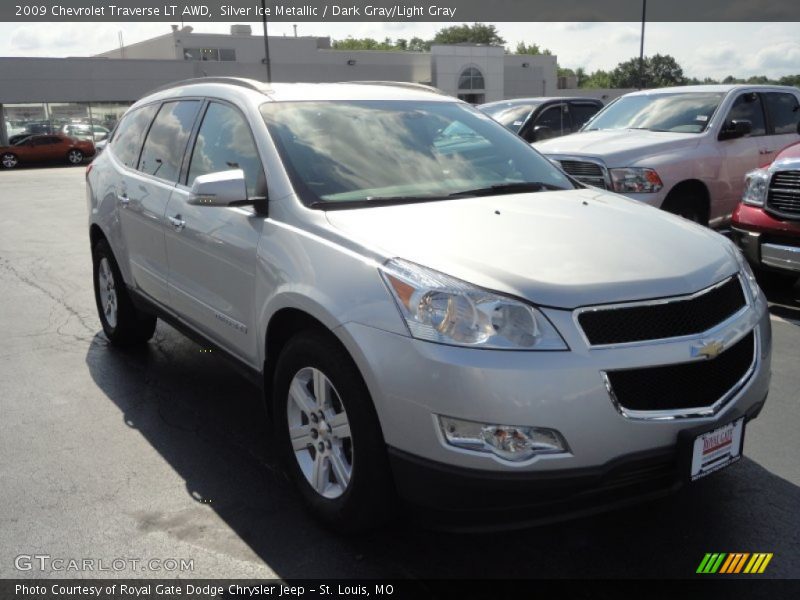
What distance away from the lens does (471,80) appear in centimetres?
5719

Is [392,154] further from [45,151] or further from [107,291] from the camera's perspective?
[45,151]

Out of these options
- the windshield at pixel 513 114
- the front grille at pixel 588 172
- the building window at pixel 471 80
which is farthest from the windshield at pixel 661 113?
the building window at pixel 471 80

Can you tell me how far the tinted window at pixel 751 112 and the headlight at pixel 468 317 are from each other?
693 cm

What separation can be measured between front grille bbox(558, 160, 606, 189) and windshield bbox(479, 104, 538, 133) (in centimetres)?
426

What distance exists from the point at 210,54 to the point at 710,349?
5741cm

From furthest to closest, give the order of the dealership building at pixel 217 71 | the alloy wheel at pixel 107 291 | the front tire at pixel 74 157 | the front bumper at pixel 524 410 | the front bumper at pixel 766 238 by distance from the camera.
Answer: the dealership building at pixel 217 71
the front tire at pixel 74 157
the front bumper at pixel 766 238
the alloy wheel at pixel 107 291
the front bumper at pixel 524 410

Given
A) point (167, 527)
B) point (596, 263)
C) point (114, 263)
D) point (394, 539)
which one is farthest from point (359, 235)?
point (114, 263)

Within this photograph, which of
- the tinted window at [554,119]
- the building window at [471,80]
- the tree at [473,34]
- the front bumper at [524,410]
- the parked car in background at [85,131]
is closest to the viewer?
the front bumper at [524,410]

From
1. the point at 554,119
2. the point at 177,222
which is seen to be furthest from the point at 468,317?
the point at 554,119

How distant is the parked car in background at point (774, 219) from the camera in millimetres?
6172

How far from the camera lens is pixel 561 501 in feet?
8.59

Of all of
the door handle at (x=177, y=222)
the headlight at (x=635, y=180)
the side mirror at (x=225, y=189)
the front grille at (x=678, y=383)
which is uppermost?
the side mirror at (x=225, y=189)

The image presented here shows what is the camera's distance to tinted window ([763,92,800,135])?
9039mm

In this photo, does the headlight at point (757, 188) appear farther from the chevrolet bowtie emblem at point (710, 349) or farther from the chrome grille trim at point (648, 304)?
the chevrolet bowtie emblem at point (710, 349)
